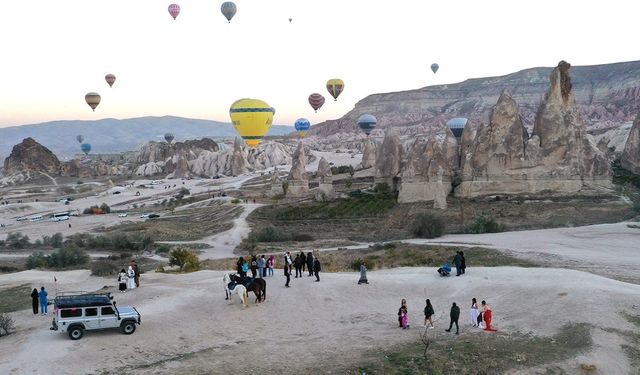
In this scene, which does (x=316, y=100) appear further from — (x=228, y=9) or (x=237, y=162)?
(x=228, y=9)

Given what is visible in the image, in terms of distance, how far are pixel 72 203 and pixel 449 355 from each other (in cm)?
7868

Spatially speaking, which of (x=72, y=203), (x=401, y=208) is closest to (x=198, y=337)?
(x=401, y=208)

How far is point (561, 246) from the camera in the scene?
2991 cm

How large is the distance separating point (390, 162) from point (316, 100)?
155ft

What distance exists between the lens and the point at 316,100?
331ft

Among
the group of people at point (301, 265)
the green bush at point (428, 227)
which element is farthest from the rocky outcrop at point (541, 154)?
the group of people at point (301, 265)

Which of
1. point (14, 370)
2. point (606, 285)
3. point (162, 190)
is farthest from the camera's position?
point (162, 190)

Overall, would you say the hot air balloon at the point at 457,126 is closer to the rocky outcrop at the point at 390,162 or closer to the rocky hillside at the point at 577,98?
the rocky outcrop at the point at 390,162

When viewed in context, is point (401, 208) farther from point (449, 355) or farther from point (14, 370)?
point (14, 370)

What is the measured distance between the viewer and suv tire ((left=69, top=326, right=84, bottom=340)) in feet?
51.8

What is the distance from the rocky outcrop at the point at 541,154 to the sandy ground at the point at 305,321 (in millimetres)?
22476

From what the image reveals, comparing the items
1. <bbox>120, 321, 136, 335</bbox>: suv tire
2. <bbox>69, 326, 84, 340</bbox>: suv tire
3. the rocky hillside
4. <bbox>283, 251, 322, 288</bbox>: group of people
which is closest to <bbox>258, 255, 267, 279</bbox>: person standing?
<bbox>283, 251, 322, 288</bbox>: group of people

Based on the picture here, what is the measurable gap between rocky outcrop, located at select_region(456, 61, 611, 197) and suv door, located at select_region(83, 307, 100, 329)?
→ 110 ft

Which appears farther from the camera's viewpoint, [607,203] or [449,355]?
[607,203]
